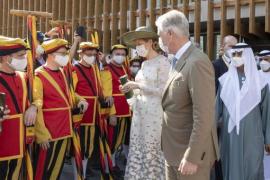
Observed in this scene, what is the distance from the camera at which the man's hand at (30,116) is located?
3816 millimetres

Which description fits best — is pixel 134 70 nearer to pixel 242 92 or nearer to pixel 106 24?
pixel 106 24

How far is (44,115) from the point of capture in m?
4.34

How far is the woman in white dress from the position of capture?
4199 millimetres

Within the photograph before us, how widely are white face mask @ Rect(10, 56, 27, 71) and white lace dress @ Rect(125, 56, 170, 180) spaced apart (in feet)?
3.72

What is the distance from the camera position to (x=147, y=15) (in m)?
8.92

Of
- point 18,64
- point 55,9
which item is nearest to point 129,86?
point 18,64

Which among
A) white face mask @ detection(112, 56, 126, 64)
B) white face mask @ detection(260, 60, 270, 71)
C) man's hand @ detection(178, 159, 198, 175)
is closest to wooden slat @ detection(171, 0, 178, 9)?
white face mask @ detection(112, 56, 126, 64)

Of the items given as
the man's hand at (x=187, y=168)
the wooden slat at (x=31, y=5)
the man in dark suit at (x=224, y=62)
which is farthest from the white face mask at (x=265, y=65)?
the wooden slat at (x=31, y=5)

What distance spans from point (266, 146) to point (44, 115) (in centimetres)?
219

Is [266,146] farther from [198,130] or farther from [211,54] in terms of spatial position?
[211,54]

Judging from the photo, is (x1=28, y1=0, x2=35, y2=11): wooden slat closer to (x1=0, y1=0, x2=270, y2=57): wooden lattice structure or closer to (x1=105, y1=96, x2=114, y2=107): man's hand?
(x1=0, y1=0, x2=270, y2=57): wooden lattice structure

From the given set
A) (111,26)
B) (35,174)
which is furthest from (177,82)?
(111,26)

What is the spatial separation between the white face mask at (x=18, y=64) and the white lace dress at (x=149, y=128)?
1135 mm

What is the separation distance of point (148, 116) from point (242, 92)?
94 cm
